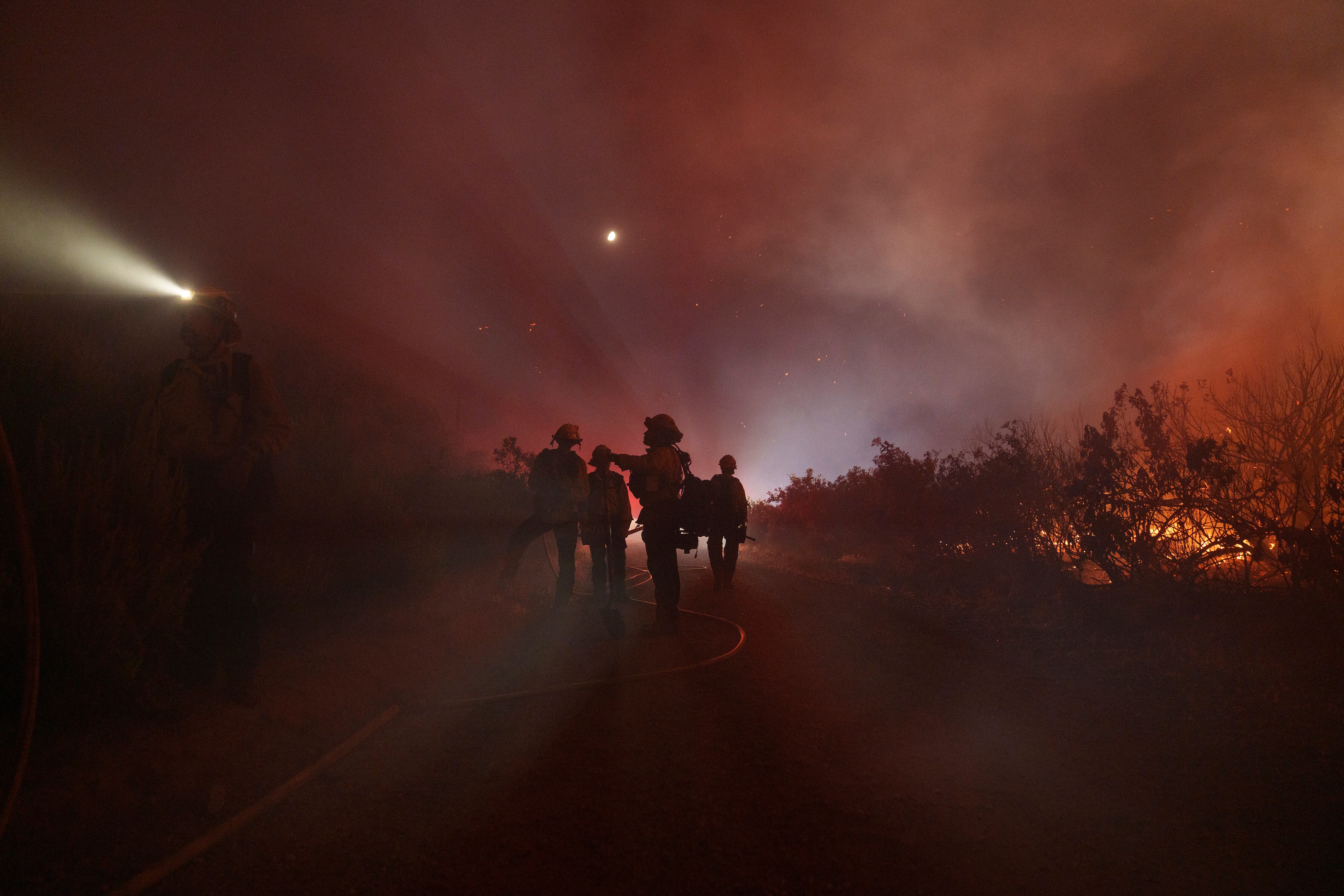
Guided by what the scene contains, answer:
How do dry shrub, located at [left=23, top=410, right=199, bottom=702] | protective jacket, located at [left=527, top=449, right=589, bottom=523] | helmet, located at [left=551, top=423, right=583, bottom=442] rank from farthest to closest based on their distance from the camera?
helmet, located at [left=551, top=423, right=583, bottom=442] → protective jacket, located at [left=527, top=449, right=589, bottom=523] → dry shrub, located at [left=23, top=410, right=199, bottom=702]

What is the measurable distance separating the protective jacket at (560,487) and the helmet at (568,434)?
0.18 meters

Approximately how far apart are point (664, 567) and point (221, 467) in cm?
444

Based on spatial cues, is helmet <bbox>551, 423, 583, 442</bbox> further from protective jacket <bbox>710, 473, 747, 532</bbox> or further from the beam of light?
the beam of light

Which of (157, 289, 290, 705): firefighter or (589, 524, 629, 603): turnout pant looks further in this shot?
(589, 524, 629, 603): turnout pant

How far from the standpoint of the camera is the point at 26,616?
2203 mm

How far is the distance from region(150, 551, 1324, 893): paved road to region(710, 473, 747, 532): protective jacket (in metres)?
4.64

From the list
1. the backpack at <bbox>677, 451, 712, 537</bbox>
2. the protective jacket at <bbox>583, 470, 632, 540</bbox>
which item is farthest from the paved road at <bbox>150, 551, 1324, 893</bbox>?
the backpack at <bbox>677, 451, 712, 537</bbox>

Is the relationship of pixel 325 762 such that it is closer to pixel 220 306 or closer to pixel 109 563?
pixel 109 563

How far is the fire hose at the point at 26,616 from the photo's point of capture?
6.87ft

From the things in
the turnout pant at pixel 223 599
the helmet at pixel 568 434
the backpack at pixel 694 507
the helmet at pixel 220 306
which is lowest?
the turnout pant at pixel 223 599

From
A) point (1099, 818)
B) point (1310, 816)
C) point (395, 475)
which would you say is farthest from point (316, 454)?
point (1310, 816)

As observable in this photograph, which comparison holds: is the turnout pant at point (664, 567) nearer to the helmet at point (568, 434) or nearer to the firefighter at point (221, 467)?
the helmet at point (568, 434)

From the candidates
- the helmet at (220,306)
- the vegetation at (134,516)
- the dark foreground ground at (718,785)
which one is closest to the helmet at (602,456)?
the vegetation at (134,516)

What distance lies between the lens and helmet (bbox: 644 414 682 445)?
729cm
